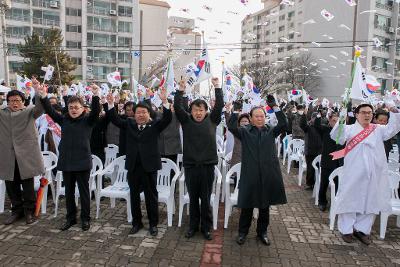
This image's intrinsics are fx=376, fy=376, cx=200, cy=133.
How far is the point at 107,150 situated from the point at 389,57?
48417mm

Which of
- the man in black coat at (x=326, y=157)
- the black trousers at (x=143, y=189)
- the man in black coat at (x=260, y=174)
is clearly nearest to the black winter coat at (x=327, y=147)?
the man in black coat at (x=326, y=157)

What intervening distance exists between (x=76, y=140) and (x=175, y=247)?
78.6 inches

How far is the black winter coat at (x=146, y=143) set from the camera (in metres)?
4.98

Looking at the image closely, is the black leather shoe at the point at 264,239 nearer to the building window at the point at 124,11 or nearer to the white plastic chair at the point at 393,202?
the white plastic chair at the point at 393,202

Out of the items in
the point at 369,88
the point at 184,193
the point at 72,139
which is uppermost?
the point at 369,88

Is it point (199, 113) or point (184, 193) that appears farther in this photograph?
point (184, 193)

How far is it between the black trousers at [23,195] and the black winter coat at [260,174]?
10.1ft

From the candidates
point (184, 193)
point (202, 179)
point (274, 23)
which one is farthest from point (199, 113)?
point (274, 23)

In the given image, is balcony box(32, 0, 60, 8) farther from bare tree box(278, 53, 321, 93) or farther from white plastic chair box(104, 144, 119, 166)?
white plastic chair box(104, 144, 119, 166)

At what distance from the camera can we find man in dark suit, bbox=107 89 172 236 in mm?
4988

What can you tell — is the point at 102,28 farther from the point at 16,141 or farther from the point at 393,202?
the point at 393,202

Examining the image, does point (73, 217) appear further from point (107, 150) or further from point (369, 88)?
point (369, 88)

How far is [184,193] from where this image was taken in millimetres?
5699

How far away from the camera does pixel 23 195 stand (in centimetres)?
556
